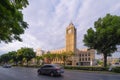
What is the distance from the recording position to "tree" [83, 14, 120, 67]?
135 ft

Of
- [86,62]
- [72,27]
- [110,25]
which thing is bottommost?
[86,62]

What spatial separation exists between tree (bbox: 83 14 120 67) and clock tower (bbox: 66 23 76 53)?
8719 centimetres

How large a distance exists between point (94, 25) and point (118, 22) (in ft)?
20.2

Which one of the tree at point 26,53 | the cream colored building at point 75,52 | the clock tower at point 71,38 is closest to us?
the tree at point 26,53

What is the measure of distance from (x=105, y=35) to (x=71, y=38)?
9420 centimetres

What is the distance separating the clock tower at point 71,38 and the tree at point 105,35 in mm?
87190

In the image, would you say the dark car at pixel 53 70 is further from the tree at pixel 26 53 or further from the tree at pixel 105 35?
the tree at pixel 26 53

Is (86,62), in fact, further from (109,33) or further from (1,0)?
(1,0)

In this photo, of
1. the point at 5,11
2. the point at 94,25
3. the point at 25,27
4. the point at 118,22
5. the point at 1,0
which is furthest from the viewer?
the point at 94,25

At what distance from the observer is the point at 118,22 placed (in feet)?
135

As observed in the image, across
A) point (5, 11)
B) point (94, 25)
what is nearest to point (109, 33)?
point (94, 25)

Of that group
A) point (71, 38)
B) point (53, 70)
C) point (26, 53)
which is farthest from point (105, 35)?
point (71, 38)

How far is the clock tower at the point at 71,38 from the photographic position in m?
135

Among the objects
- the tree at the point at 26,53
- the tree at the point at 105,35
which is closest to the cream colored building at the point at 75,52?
the tree at the point at 26,53
